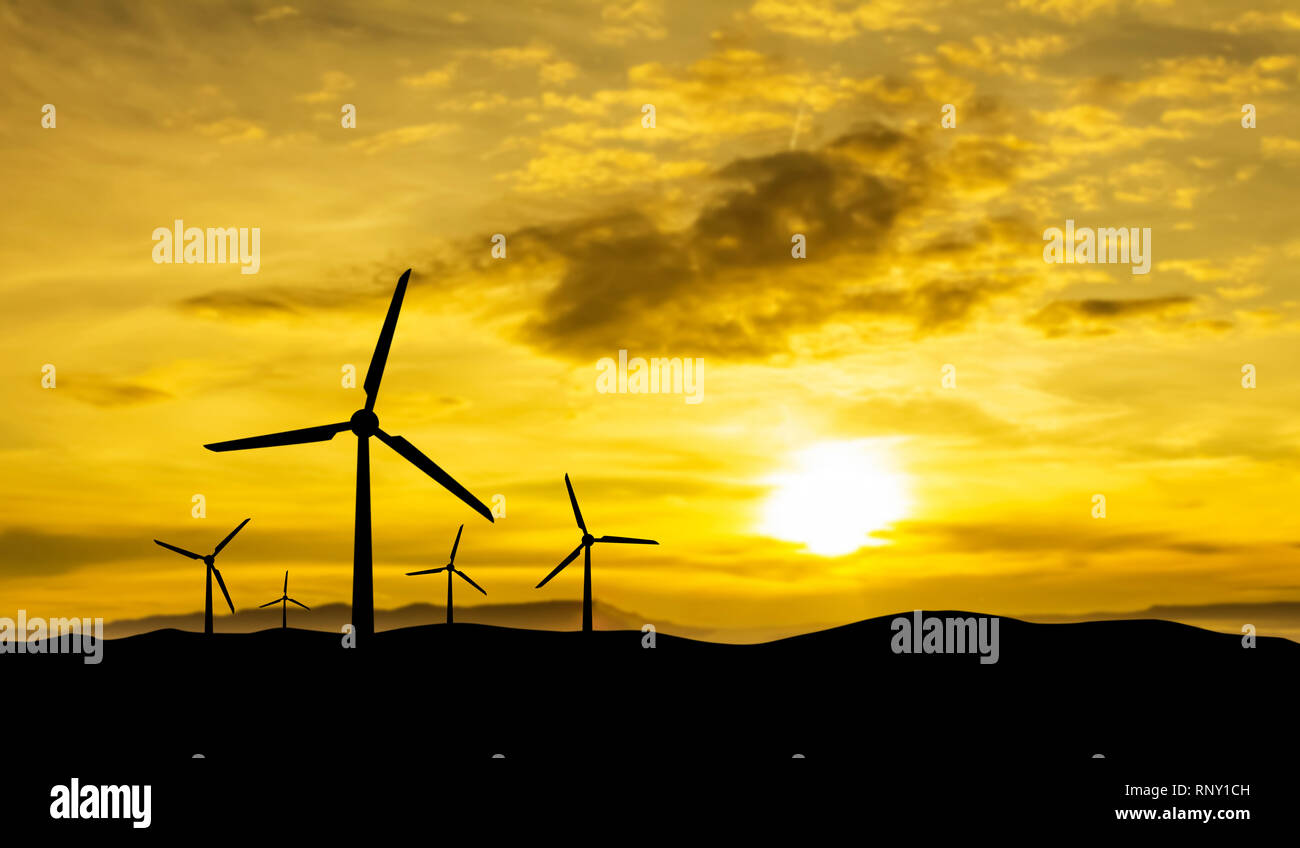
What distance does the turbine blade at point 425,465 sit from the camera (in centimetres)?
7994

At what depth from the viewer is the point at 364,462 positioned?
8056 cm

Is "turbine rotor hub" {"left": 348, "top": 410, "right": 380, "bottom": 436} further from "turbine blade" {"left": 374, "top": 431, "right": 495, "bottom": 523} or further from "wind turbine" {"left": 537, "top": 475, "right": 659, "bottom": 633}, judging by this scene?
"wind turbine" {"left": 537, "top": 475, "right": 659, "bottom": 633}

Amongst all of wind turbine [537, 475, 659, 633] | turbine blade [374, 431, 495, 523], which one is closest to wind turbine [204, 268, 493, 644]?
turbine blade [374, 431, 495, 523]

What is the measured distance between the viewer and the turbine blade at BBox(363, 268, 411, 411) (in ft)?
271

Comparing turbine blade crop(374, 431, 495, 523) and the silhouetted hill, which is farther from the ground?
turbine blade crop(374, 431, 495, 523)

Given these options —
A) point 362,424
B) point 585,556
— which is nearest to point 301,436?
point 362,424

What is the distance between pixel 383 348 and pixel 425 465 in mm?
9341

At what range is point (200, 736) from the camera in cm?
11531

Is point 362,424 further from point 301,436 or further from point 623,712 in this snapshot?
point 623,712

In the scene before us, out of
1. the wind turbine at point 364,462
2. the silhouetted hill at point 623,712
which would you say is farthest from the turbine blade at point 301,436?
the silhouetted hill at point 623,712
